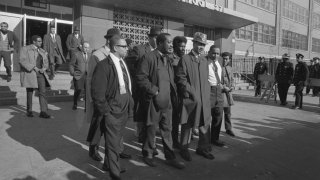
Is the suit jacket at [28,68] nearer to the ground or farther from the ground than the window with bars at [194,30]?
nearer to the ground

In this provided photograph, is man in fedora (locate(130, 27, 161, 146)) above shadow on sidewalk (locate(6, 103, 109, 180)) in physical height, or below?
above

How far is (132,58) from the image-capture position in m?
5.64

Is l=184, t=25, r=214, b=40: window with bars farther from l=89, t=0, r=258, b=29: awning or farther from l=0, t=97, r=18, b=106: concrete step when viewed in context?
l=0, t=97, r=18, b=106: concrete step

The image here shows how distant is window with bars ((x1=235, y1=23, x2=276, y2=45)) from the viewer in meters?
27.2

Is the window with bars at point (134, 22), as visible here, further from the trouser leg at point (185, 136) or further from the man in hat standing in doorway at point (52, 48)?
the trouser leg at point (185, 136)

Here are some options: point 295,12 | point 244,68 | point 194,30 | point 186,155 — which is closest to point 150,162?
point 186,155

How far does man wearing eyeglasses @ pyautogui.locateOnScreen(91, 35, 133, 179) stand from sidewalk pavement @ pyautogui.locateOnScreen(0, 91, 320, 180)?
466 mm

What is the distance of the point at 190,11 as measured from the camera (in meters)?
17.5

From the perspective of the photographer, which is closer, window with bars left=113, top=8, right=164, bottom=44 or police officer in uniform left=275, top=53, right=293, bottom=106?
police officer in uniform left=275, top=53, right=293, bottom=106

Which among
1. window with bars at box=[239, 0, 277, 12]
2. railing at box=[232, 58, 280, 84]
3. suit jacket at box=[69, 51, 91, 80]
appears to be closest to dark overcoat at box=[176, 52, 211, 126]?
suit jacket at box=[69, 51, 91, 80]

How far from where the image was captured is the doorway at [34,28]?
12.9m

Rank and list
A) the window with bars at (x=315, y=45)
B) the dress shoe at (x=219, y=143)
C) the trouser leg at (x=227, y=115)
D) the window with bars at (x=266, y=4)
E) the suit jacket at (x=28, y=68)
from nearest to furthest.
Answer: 1. the dress shoe at (x=219, y=143)
2. the trouser leg at (x=227, y=115)
3. the suit jacket at (x=28, y=68)
4. the window with bars at (x=266, y=4)
5. the window with bars at (x=315, y=45)

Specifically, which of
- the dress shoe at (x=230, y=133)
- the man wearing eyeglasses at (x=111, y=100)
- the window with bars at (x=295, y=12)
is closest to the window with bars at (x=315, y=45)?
the window with bars at (x=295, y=12)

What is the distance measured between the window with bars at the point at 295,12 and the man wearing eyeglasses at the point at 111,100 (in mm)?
33638
